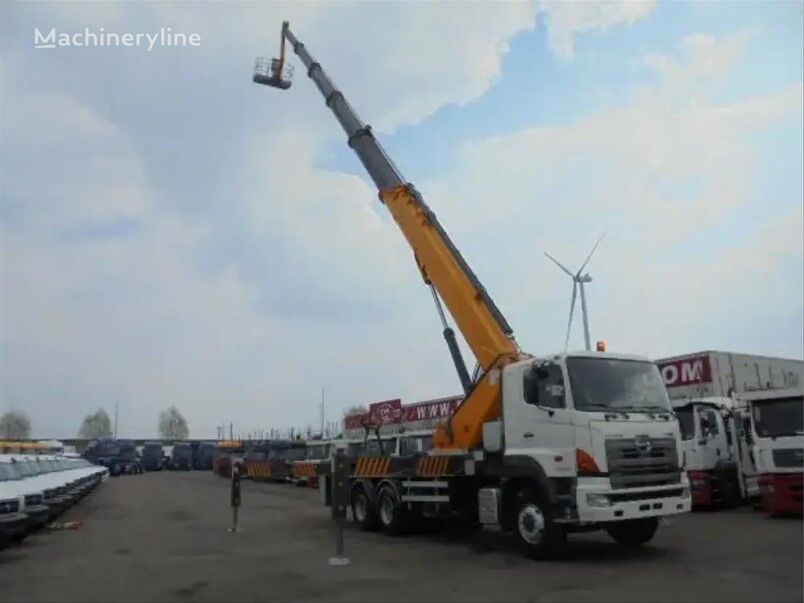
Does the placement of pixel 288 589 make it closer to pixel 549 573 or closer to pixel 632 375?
pixel 549 573

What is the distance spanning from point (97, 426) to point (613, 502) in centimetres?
14833

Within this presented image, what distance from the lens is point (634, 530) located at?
1148 cm

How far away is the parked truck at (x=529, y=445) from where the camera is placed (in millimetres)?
10062

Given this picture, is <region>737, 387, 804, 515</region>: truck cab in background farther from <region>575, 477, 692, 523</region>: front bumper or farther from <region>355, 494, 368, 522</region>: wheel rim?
<region>355, 494, 368, 522</region>: wheel rim

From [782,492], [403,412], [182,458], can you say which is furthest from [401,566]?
[182,458]

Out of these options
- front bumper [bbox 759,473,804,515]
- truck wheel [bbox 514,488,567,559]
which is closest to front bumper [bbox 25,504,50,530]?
truck wheel [bbox 514,488,567,559]

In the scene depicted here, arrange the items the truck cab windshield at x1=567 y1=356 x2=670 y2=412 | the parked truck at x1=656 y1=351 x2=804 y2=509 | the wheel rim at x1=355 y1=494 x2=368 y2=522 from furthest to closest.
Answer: the parked truck at x1=656 y1=351 x2=804 y2=509 → the wheel rim at x1=355 y1=494 x2=368 y2=522 → the truck cab windshield at x1=567 y1=356 x2=670 y2=412

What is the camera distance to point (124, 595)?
8.70 meters

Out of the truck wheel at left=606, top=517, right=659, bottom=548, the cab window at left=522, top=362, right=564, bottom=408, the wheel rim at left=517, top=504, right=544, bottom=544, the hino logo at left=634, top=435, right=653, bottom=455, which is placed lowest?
the truck wheel at left=606, top=517, right=659, bottom=548

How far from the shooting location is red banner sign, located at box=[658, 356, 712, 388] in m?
20.2

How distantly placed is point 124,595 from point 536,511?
5.59m

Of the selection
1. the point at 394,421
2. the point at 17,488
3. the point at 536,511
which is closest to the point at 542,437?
the point at 536,511

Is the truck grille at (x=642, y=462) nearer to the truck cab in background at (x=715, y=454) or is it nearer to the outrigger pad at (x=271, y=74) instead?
the truck cab in background at (x=715, y=454)

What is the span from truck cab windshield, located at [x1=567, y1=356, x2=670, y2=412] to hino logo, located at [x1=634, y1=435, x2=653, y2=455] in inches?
17.5
